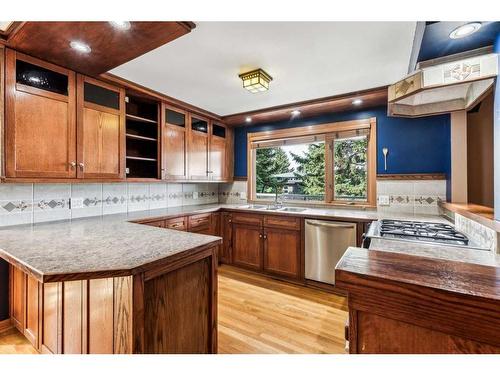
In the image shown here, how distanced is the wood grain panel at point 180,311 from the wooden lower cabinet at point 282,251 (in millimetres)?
1648

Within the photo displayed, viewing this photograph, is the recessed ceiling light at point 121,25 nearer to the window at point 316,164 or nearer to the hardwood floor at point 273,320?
the hardwood floor at point 273,320

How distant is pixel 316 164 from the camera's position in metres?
3.46

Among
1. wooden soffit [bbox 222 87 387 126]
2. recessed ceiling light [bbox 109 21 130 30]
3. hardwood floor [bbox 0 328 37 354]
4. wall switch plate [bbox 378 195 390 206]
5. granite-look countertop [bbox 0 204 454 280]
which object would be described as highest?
wooden soffit [bbox 222 87 387 126]

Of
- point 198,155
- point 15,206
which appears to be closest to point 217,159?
point 198,155

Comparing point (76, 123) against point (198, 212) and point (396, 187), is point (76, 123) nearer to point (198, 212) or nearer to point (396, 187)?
point (198, 212)

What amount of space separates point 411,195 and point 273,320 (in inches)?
84.6

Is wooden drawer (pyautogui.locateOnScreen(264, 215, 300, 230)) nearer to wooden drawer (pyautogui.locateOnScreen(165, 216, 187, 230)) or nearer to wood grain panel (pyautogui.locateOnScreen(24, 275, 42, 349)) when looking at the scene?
wooden drawer (pyautogui.locateOnScreen(165, 216, 187, 230))

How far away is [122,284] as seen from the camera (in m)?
1.09

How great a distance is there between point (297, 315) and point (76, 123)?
2677 mm

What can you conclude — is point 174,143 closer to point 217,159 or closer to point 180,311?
point 217,159

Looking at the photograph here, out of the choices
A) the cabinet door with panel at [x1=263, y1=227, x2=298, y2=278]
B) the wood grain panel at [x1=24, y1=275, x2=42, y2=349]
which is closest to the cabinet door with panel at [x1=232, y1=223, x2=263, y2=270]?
the cabinet door with panel at [x1=263, y1=227, x2=298, y2=278]

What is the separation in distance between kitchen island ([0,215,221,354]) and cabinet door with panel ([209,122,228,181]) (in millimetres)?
2149

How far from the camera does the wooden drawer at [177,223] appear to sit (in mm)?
2679

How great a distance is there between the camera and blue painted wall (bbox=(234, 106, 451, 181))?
2601 millimetres
